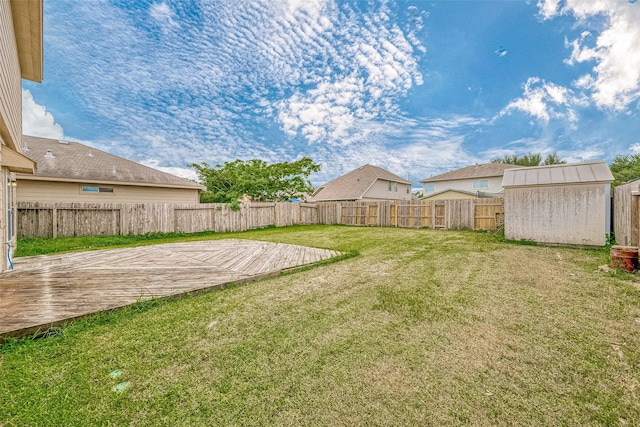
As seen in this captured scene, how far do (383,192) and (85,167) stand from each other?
20773mm

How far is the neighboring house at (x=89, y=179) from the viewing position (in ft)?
33.9

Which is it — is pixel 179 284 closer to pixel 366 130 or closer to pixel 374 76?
pixel 374 76

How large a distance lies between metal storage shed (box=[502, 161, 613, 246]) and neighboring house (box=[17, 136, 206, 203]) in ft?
47.4

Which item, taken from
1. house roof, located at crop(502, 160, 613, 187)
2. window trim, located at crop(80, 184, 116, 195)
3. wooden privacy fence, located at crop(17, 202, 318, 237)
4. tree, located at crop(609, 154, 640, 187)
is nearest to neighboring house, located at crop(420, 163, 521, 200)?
tree, located at crop(609, 154, 640, 187)

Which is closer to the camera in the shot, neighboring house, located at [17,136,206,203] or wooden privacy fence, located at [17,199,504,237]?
wooden privacy fence, located at [17,199,504,237]

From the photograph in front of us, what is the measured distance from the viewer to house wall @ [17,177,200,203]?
10180 millimetres

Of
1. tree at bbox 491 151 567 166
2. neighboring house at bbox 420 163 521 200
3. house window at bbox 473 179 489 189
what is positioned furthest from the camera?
tree at bbox 491 151 567 166

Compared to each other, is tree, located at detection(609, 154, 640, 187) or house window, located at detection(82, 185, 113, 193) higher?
tree, located at detection(609, 154, 640, 187)

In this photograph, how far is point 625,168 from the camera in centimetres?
2602

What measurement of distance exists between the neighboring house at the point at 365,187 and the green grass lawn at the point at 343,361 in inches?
714

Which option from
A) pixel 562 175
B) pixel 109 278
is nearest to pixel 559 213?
pixel 562 175

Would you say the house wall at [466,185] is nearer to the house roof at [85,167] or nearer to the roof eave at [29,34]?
the house roof at [85,167]

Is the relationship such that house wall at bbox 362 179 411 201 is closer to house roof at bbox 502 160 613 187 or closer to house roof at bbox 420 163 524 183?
house roof at bbox 420 163 524 183

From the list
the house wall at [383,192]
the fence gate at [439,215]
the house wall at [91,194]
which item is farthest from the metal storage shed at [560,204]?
the house wall at [91,194]
